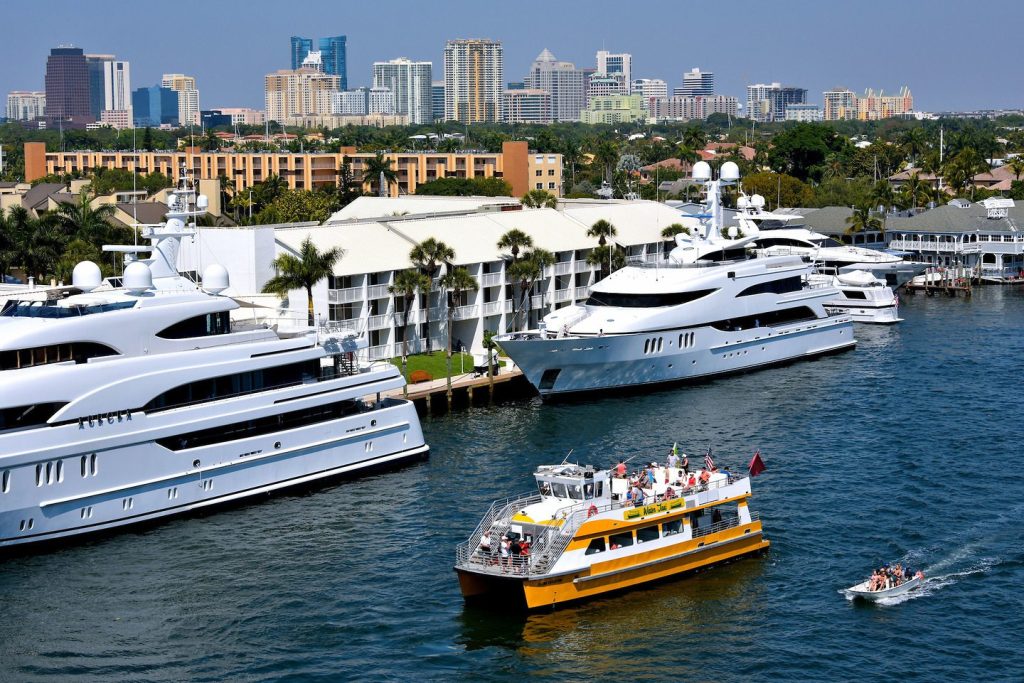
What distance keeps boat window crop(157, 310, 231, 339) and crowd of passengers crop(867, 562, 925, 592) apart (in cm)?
2495

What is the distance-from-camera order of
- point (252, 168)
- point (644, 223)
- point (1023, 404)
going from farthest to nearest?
point (252, 168) < point (644, 223) < point (1023, 404)

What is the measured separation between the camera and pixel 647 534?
42375mm

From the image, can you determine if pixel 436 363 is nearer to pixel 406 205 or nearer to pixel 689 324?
pixel 689 324

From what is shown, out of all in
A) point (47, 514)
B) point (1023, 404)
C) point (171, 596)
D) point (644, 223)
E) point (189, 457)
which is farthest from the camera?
point (644, 223)

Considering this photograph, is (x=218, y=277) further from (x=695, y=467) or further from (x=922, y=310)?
(x=922, y=310)

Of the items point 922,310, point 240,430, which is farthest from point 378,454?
point 922,310

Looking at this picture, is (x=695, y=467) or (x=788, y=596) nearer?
(x=788, y=596)

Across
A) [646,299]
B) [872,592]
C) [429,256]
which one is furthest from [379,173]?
[872,592]

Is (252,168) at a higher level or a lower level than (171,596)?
higher

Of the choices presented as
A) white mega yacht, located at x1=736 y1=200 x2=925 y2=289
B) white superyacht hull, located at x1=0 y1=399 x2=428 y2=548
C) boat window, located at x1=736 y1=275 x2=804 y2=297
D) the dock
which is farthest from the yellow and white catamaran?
white mega yacht, located at x1=736 y1=200 x2=925 y2=289

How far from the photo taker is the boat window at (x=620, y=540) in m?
41.5

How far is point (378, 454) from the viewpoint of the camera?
55.6 m

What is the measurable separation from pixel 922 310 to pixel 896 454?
48217 millimetres

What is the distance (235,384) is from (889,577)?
24.1m
